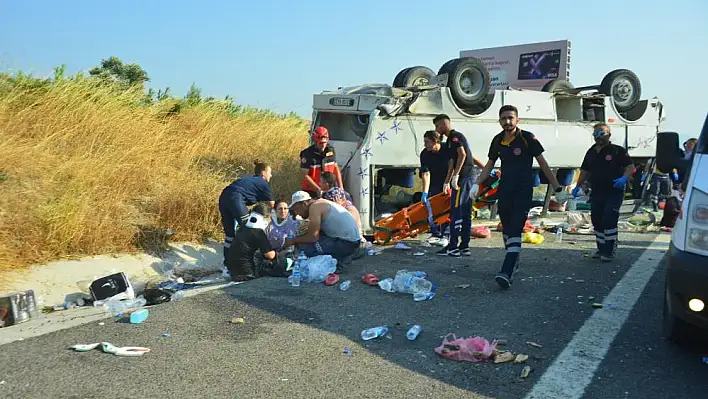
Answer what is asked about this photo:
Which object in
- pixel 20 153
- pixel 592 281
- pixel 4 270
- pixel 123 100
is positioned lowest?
pixel 592 281

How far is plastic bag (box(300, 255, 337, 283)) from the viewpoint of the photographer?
6.36m

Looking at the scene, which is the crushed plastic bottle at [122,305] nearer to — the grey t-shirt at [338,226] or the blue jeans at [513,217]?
the grey t-shirt at [338,226]

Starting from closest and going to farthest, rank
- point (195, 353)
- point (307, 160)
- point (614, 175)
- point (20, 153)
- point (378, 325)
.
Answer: point (195, 353), point (378, 325), point (614, 175), point (20, 153), point (307, 160)

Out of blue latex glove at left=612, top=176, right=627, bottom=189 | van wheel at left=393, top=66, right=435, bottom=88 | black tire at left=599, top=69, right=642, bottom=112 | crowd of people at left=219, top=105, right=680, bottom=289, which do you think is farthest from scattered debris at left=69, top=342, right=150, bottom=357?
black tire at left=599, top=69, right=642, bottom=112

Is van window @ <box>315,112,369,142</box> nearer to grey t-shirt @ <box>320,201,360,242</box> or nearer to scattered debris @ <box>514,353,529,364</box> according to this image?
grey t-shirt @ <box>320,201,360,242</box>

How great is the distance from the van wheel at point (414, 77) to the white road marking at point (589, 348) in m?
5.21

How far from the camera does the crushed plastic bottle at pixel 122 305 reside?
5.30 metres

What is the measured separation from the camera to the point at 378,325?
15.8ft

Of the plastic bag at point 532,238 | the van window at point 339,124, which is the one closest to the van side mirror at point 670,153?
the plastic bag at point 532,238

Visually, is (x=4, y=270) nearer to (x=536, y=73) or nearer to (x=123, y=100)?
(x=123, y=100)

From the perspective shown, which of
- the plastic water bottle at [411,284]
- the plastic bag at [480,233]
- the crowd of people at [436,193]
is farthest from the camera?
the plastic bag at [480,233]

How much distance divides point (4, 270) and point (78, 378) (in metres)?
2.78

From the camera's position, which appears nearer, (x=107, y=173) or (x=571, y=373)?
(x=571, y=373)

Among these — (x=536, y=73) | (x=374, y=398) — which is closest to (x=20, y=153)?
(x=374, y=398)
